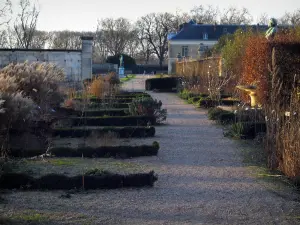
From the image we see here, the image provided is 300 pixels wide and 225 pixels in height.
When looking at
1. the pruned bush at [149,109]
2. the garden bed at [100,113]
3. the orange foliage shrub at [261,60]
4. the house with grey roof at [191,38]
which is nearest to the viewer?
the orange foliage shrub at [261,60]

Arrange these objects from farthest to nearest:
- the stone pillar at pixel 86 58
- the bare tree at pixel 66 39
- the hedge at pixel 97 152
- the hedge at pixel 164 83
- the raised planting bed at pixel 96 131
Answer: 1. the bare tree at pixel 66 39
2. the hedge at pixel 164 83
3. the stone pillar at pixel 86 58
4. the raised planting bed at pixel 96 131
5. the hedge at pixel 97 152

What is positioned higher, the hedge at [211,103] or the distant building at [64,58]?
the distant building at [64,58]

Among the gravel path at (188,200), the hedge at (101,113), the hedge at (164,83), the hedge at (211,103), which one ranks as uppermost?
the hedge at (164,83)

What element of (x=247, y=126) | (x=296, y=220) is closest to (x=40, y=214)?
(x=296, y=220)

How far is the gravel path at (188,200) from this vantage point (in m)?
5.91

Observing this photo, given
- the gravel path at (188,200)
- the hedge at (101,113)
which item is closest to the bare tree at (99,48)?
the hedge at (101,113)

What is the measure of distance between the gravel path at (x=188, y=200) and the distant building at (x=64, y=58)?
16331mm

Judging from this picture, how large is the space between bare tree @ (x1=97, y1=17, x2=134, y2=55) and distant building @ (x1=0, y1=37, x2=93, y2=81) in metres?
41.7

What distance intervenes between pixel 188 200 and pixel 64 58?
19442 millimetres

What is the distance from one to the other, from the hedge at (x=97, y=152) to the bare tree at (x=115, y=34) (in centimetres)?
5871

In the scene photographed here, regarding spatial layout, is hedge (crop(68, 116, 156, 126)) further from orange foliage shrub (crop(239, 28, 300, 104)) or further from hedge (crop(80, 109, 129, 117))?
orange foliage shrub (crop(239, 28, 300, 104))

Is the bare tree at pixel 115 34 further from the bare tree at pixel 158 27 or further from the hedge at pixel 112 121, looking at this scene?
the hedge at pixel 112 121

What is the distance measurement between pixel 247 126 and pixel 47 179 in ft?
19.8

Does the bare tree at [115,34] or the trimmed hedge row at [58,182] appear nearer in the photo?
the trimmed hedge row at [58,182]
